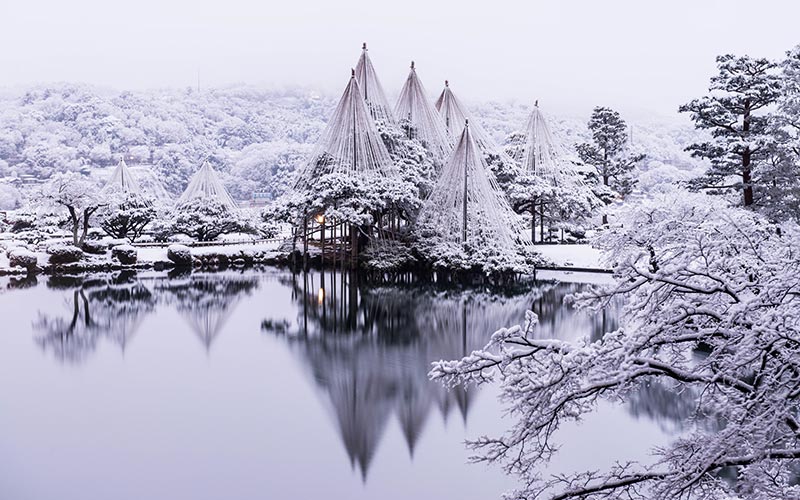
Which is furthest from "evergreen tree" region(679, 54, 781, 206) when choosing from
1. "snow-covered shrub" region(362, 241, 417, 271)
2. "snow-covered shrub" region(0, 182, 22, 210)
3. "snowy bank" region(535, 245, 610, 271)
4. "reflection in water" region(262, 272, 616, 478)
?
"snow-covered shrub" region(0, 182, 22, 210)

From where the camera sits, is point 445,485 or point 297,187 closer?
point 445,485

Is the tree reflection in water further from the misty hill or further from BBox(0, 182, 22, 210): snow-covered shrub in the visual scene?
the misty hill

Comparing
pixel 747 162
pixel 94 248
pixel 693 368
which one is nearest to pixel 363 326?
pixel 693 368

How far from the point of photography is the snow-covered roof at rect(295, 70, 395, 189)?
63.1 ft

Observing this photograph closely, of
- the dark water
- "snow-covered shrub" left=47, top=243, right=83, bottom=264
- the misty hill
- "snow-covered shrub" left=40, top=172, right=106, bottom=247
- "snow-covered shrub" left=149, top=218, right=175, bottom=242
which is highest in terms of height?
the misty hill

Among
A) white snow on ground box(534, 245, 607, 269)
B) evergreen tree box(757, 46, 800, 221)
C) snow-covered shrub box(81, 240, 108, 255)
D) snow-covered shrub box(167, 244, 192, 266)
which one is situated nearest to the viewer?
evergreen tree box(757, 46, 800, 221)

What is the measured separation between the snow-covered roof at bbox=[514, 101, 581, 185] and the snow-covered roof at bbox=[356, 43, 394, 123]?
6.09 metres

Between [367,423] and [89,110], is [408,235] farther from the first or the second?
[89,110]

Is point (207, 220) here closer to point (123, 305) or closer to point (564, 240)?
Answer: point (123, 305)

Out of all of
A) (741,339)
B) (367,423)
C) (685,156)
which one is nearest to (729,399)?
(741,339)

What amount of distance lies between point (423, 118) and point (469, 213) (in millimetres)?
4928

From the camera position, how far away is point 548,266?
19.8 meters

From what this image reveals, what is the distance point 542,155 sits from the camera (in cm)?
2419

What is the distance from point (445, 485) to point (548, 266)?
1541 cm
